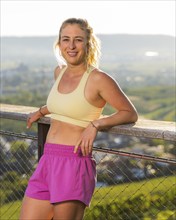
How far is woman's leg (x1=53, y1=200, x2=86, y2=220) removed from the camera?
3.20 m

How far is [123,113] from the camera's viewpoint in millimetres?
3258

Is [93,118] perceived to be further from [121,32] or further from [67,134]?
[121,32]

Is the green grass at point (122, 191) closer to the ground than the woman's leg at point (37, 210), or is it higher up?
closer to the ground

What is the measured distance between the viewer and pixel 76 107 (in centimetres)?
324

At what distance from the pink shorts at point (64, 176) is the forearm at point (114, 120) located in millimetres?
189

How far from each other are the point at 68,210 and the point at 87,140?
0.41 meters

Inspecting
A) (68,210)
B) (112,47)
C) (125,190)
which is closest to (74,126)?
(68,210)

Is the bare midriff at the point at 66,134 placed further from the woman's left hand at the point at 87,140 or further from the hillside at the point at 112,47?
the hillside at the point at 112,47

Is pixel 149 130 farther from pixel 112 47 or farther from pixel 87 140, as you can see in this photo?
pixel 112 47

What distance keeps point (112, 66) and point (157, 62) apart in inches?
767

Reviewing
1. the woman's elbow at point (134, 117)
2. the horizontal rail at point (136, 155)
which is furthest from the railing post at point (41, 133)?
the woman's elbow at point (134, 117)

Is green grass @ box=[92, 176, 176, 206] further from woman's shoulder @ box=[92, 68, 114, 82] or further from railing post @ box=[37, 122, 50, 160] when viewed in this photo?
woman's shoulder @ box=[92, 68, 114, 82]

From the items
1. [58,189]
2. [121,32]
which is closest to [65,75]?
[58,189]

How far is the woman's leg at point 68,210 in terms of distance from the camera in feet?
10.5
